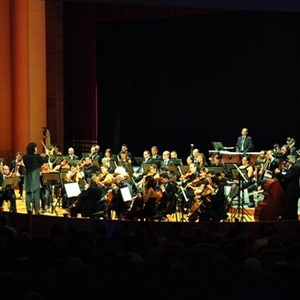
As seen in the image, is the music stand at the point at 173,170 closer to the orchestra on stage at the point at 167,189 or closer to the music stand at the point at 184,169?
the orchestra on stage at the point at 167,189

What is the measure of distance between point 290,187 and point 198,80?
11.3 m

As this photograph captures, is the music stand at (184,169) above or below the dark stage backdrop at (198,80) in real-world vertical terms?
below

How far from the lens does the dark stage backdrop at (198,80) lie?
914 inches

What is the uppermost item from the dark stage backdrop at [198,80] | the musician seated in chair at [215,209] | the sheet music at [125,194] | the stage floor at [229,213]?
the dark stage backdrop at [198,80]

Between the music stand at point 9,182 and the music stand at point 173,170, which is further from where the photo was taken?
the music stand at point 173,170

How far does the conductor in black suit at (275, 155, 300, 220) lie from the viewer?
544 inches

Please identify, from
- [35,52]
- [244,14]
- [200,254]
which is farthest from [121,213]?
[244,14]

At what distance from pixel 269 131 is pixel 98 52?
681cm

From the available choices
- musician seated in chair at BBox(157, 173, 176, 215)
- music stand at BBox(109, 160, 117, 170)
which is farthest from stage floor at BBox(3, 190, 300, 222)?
music stand at BBox(109, 160, 117, 170)

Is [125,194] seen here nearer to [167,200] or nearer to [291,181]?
[167,200]

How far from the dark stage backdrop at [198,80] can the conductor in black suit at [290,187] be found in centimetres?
952

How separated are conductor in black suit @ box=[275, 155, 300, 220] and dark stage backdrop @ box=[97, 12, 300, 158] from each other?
952 cm

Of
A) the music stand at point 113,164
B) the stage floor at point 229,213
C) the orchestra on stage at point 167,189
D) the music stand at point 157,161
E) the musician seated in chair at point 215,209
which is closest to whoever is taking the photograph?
the musician seated in chair at point 215,209

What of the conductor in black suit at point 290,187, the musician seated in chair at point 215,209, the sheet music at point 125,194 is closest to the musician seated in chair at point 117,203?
the sheet music at point 125,194
